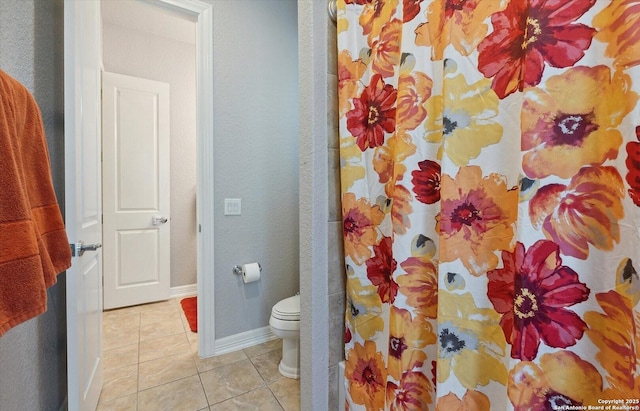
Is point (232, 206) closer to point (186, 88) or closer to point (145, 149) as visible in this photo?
point (145, 149)

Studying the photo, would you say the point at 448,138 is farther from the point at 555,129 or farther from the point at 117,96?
the point at 117,96

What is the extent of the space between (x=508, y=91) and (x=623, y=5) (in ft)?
0.69

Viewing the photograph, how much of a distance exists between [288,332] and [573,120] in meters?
1.56

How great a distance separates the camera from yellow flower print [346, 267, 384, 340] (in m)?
1.01

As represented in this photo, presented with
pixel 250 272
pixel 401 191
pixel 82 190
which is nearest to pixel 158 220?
pixel 250 272

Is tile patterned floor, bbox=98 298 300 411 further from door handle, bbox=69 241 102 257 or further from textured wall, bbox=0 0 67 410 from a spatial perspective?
door handle, bbox=69 241 102 257

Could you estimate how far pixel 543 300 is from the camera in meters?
0.57

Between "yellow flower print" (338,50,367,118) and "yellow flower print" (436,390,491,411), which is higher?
"yellow flower print" (338,50,367,118)

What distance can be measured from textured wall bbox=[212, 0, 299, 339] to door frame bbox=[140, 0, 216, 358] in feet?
0.15

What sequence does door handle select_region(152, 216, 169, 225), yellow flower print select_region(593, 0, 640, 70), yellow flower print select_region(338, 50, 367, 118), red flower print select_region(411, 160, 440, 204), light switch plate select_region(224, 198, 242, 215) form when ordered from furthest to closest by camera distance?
door handle select_region(152, 216, 169, 225)
light switch plate select_region(224, 198, 242, 215)
yellow flower print select_region(338, 50, 367, 118)
red flower print select_region(411, 160, 440, 204)
yellow flower print select_region(593, 0, 640, 70)

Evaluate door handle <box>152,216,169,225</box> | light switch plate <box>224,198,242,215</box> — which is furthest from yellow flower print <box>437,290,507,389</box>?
door handle <box>152,216,169,225</box>

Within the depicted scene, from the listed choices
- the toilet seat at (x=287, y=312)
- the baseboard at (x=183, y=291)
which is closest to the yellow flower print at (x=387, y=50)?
the toilet seat at (x=287, y=312)

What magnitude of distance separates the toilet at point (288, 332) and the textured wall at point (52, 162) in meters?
1.00

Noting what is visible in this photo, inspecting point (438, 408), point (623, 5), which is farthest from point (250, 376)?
→ point (623, 5)
